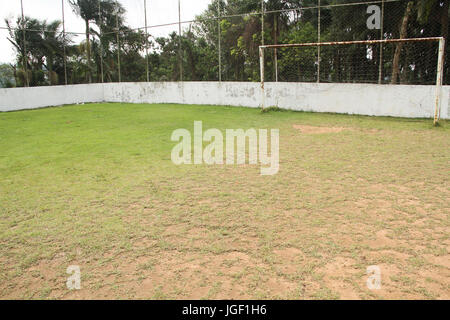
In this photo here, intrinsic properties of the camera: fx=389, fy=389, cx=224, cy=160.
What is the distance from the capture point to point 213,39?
15500 mm

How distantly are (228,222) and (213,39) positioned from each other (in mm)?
12562

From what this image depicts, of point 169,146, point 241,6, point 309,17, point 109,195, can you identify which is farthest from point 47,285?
point 241,6

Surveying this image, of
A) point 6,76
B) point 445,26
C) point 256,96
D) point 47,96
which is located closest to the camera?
point 445,26

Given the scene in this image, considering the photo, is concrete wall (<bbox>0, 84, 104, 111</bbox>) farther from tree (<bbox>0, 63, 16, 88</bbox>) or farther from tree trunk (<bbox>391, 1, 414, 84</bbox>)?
tree trunk (<bbox>391, 1, 414, 84</bbox>)

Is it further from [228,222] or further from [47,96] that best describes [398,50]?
[47,96]

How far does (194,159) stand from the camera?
7.00m

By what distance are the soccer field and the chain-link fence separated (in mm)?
4728

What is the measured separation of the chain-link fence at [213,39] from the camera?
11390mm

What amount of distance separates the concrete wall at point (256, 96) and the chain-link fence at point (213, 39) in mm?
430

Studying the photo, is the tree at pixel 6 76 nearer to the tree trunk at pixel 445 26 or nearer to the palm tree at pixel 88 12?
the palm tree at pixel 88 12

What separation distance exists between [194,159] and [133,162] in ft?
3.54

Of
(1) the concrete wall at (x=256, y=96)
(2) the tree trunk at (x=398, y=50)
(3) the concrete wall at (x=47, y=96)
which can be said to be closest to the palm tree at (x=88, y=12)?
(3) the concrete wall at (x=47, y=96)

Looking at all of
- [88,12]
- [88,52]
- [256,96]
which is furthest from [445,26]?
[88,12]

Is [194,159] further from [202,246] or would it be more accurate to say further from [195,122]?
[195,122]
